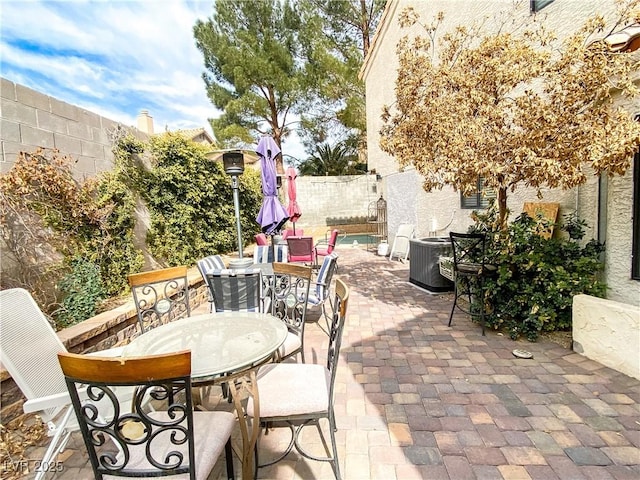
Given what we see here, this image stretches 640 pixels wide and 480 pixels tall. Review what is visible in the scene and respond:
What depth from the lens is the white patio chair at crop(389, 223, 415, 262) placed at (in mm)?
8320

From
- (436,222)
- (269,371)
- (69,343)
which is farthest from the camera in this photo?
(436,222)

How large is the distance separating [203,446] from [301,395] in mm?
577

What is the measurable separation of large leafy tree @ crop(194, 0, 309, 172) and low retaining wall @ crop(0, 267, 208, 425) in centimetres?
1113

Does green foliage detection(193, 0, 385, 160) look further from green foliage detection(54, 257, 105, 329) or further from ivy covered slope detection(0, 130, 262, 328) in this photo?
green foliage detection(54, 257, 105, 329)

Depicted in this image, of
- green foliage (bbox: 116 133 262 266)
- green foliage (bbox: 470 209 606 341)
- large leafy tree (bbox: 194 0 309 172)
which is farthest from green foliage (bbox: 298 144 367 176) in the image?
green foliage (bbox: 470 209 606 341)

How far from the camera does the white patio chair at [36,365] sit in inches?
64.1

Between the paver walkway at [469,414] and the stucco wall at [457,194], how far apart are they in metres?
1.16

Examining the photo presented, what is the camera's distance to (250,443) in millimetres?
1680

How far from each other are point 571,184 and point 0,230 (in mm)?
5715

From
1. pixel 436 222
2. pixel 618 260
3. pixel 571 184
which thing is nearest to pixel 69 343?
pixel 571 184

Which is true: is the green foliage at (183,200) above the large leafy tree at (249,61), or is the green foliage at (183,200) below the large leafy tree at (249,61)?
below

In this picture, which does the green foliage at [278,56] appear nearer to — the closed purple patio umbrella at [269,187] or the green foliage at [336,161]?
the green foliage at [336,161]

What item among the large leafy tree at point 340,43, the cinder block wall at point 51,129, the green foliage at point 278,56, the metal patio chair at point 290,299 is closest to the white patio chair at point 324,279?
the metal patio chair at point 290,299

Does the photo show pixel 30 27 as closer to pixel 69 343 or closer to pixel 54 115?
pixel 54 115
